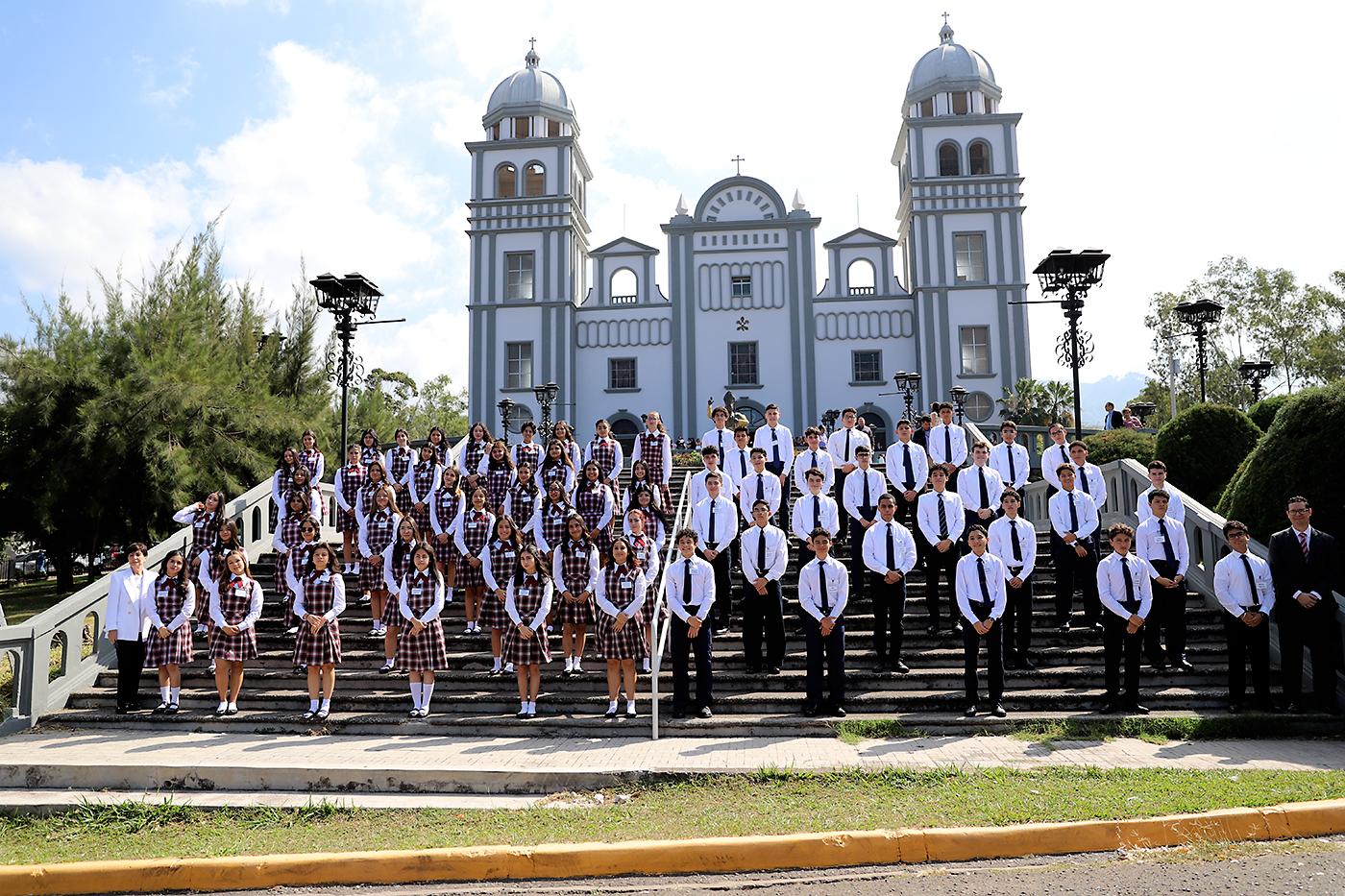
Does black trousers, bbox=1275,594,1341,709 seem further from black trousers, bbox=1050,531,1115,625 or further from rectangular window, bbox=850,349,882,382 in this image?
rectangular window, bbox=850,349,882,382

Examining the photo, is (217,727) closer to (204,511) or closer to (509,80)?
(204,511)

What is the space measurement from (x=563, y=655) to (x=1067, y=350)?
891cm

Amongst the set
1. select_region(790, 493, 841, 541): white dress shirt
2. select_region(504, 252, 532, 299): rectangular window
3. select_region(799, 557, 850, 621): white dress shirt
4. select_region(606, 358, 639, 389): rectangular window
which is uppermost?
select_region(504, 252, 532, 299): rectangular window

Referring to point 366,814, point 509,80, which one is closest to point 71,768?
point 366,814

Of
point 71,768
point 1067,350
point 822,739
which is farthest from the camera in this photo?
point 1067,350

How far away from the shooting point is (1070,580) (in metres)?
9.93

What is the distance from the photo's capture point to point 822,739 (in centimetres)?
786

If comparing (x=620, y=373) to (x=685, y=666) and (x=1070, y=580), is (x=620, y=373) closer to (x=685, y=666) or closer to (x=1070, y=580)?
(x=1070, y=580)

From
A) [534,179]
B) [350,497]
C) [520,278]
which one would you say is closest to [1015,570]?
[350,497]

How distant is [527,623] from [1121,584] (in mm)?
5457

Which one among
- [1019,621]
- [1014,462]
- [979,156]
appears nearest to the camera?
[1019,621]

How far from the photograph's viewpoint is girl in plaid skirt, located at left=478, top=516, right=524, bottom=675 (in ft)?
30.8

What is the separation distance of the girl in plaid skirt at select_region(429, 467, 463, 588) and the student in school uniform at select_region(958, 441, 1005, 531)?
582 centimetres

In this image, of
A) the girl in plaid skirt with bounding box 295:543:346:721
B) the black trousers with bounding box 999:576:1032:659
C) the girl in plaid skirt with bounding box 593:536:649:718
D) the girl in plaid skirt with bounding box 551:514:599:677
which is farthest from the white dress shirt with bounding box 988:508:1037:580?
the girl in plaid skirt with bounding box 295:543:346:721
